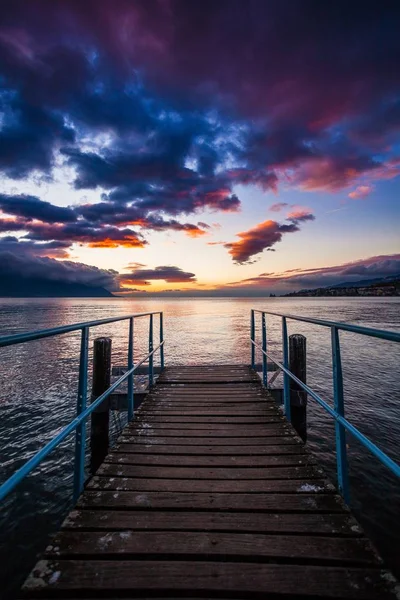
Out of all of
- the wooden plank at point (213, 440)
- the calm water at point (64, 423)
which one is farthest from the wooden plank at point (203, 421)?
the calm water at point (64, 423)

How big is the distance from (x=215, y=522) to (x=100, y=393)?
395cm

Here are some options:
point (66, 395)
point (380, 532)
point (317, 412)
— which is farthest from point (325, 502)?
point (66, 395)

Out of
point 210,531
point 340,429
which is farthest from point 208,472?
point 340,429

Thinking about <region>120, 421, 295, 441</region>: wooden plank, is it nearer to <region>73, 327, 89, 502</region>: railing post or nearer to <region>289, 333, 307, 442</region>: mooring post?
<region>73, 327, 89, 502</region>: railing post

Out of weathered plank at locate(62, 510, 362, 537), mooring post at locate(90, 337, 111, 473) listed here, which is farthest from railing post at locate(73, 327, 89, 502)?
mooring post at locate(90, 337, 111, 473)

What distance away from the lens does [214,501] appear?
246 cm

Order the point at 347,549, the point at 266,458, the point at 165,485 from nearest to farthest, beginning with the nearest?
the point at 347,549, the point at 165,485, the point at 266,458

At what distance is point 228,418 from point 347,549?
7.90 ft

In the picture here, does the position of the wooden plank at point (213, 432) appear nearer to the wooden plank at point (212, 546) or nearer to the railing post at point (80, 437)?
the railing post at point (80, 437)

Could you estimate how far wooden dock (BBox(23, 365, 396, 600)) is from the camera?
1707mm

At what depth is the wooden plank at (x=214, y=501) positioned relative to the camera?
2355 mm

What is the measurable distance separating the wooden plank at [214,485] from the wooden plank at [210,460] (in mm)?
268

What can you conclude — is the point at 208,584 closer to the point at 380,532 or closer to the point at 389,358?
the point at 380,532

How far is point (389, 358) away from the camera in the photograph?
46.4 feet
